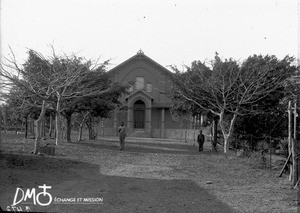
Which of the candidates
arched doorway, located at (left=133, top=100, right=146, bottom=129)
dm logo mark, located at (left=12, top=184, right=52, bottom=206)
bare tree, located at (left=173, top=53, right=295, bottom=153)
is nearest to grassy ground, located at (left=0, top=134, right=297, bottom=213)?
dm logo mark, located at (left=12, top=184, right=52, bottom=206)

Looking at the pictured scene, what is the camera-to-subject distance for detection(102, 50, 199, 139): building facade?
148 feet

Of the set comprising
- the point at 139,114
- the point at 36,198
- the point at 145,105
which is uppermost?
the point at 145,105

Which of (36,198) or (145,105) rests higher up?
(145,105)

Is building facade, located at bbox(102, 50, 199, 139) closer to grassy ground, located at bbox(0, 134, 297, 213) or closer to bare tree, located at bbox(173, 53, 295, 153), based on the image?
bare tree, located at bbox(173, 53, 295, 153)

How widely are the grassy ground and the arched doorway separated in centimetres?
3044

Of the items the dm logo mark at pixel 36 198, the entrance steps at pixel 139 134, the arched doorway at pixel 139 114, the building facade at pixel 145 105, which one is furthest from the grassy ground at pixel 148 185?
the arched doorway at pixel 139 114

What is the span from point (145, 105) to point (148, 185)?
116 ft

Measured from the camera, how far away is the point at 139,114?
4609 centimetres

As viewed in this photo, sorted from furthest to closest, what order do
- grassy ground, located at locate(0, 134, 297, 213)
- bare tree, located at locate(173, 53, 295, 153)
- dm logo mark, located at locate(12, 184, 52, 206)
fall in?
bare tree, located at locate(173, 53, 295, 153) → grassy ground, located at locate(0, 134, 297, 213) → dm logo mark, located at locate(12, 184, 52, 206)

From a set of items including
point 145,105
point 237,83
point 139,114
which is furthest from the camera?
point 139,114

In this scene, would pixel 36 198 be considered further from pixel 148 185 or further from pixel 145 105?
pixel 145 105

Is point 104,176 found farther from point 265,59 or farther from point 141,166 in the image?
point 265,59

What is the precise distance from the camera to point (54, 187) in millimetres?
9016

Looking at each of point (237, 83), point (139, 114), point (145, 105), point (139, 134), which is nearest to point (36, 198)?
point (237, 83)
